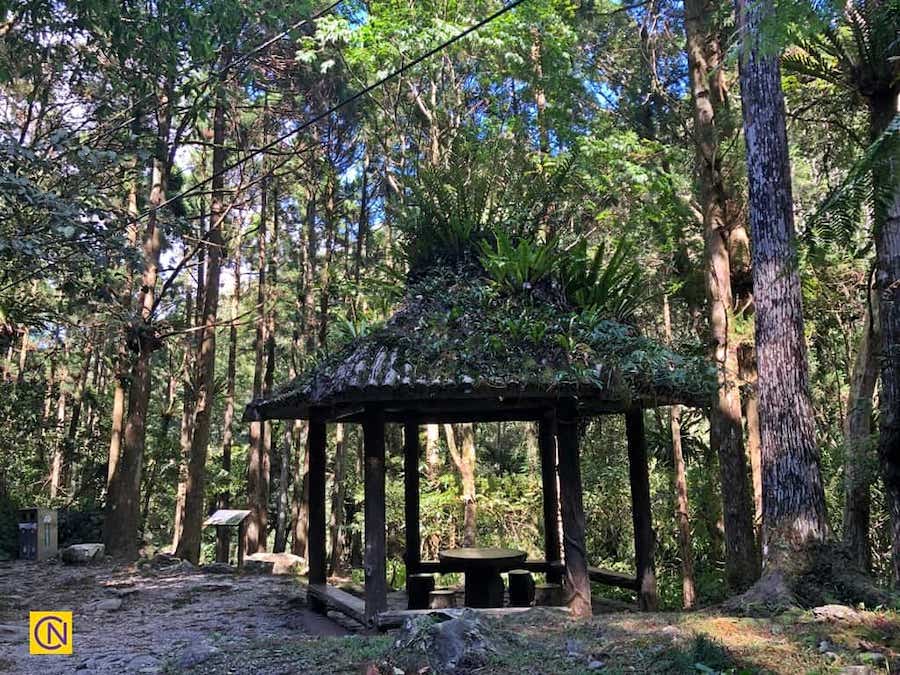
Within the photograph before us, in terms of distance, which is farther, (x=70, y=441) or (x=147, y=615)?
(x=70, y=441)

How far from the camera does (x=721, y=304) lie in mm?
9484

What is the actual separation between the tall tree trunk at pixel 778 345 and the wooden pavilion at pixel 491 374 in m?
1.05

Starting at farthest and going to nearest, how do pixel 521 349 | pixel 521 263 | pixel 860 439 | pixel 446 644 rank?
1. pixel 860 439
2. pixel 521 263
3. pixel 521 349
4. pixel 446 644

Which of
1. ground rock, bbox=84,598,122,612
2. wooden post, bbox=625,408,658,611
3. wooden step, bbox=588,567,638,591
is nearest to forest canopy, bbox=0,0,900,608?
wooden post, bbox=625,408,658,611

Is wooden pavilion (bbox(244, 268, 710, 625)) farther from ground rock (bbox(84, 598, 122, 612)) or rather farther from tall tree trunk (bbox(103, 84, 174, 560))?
tall tree trunk (bbox(103, 84, 174, 560))

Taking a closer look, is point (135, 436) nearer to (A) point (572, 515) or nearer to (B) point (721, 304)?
(A) point (572, 515)

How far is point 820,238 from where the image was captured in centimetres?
504

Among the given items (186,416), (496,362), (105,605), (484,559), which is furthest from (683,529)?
(186,416)

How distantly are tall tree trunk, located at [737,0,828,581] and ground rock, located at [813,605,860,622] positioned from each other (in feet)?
1.79

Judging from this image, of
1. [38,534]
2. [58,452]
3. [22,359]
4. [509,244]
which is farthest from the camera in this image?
[58,452]

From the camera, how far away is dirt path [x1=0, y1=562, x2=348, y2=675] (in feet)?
20.9

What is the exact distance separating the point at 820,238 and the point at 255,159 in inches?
666

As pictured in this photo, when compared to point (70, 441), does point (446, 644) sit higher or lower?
lower

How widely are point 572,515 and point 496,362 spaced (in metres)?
1.71
